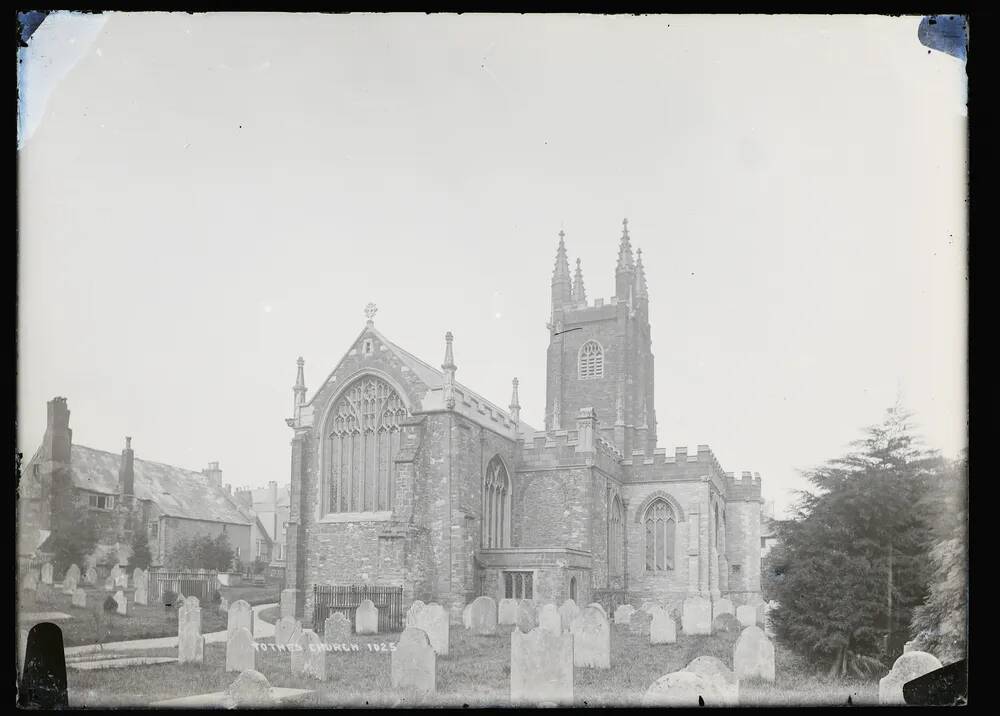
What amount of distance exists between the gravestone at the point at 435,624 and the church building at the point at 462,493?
851 millimetres

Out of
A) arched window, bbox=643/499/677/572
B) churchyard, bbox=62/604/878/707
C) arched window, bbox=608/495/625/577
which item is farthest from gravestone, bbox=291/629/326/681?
arched window, bbox=643/499/677/572

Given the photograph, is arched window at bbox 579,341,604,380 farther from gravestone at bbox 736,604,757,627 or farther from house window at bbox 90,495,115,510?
house window at bbox 90,495,115,510

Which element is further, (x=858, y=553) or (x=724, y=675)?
(x=858, y=553)

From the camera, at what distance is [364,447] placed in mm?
14891

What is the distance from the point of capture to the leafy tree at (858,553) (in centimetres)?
1167

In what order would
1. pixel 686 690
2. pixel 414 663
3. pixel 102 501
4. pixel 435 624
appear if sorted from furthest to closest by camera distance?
pixel 435 624 < pixel 102 501 < pixel 414 663 < pixel 686 690

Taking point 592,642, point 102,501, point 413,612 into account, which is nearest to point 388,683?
point 413,612

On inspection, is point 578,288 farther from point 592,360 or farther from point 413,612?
point 592,360

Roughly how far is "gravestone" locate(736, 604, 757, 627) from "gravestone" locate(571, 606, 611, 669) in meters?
3.41

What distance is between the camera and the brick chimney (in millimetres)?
11891

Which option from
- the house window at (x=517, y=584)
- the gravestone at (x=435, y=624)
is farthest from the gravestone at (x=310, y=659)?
the house window at (x=517, y=584)

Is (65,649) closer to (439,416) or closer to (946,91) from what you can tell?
(439,416)

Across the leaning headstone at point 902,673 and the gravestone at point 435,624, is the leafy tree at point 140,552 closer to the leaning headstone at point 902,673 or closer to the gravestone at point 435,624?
the gravestone at point 435,624

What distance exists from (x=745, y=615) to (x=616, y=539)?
3.00 m
